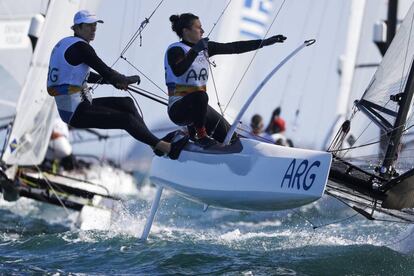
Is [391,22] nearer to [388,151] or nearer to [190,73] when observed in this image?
[388,151]

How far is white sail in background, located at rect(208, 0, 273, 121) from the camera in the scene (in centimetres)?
1110

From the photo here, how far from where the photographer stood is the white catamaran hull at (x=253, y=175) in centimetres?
605

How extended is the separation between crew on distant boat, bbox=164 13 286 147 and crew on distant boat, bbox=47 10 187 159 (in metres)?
0.16

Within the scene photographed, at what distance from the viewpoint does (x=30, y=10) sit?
37.1ft

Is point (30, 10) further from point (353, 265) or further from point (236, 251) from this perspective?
point (353, 265)

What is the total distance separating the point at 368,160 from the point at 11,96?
4.91 meters

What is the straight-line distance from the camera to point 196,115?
6609mm

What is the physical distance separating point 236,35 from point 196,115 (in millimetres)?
5418

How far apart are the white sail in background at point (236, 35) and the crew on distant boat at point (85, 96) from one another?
3555mm

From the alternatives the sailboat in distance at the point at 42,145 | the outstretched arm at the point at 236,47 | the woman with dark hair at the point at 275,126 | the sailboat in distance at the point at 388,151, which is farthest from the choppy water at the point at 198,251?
the woman with dark hair at the point at 275,126

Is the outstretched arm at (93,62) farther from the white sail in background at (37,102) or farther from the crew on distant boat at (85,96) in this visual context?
the white sail in background at (37,102)

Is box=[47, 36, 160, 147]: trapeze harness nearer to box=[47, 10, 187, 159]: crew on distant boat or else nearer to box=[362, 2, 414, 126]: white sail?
box=[47, 10, 187, 159]: crew on distant boat

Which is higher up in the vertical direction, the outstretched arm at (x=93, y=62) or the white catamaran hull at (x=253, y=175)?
the outstretched arm at (x=93, y=62)

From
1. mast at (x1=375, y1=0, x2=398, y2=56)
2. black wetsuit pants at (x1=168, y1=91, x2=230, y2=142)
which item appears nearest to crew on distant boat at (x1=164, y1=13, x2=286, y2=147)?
black wetsuit pants at (x1=168, y1=91, x2=230, y2=142)
